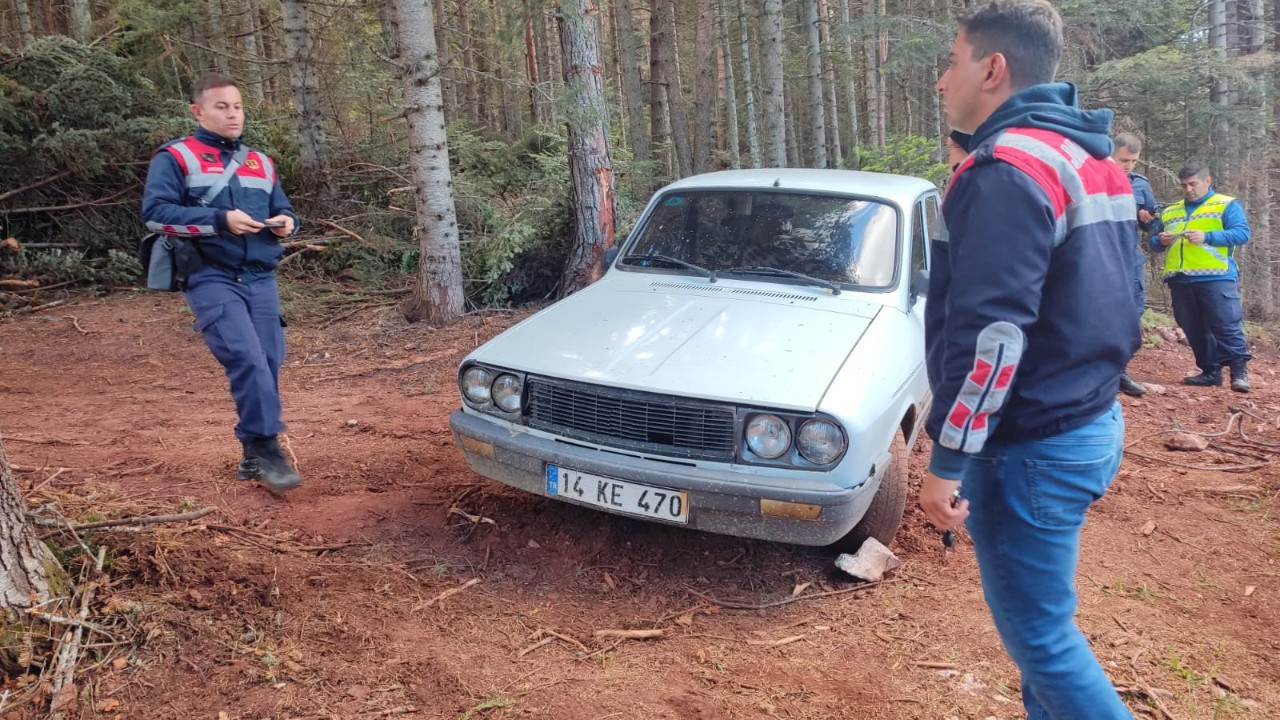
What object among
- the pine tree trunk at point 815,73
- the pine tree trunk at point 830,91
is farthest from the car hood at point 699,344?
the pine tree trunk at point 830,91

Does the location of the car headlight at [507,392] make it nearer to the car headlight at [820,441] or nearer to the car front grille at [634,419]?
the car front grille at [634,419]

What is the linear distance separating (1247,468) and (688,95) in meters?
29.2

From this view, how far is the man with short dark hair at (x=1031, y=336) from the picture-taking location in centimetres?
172

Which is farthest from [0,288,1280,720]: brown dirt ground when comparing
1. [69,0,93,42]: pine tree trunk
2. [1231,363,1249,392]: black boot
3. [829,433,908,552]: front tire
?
[69,0,93,42]: pine tree trunk

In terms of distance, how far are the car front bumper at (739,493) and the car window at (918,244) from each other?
59.3 inches

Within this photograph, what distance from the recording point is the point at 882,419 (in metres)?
3.19

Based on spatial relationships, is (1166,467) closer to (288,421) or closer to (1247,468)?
(1247,468)

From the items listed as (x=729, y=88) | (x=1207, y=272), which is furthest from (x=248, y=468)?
(x=729, y=88)

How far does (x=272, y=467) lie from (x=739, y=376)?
8.36 ft

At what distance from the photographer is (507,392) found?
3.57 metres

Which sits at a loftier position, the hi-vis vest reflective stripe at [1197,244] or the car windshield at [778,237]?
the car windshield at [778,237]

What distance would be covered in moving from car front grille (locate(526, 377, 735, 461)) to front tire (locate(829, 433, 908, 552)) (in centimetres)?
86

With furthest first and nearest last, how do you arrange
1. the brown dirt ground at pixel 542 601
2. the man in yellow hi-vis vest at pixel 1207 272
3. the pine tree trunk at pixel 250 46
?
1. the pine tree trunk at pixel 250 46
2. the man in yellow hi-vis vest at pixel 1207 272
3. the brown dirt ground at pixel 542 601

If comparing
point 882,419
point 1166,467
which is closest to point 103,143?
point 882,419
